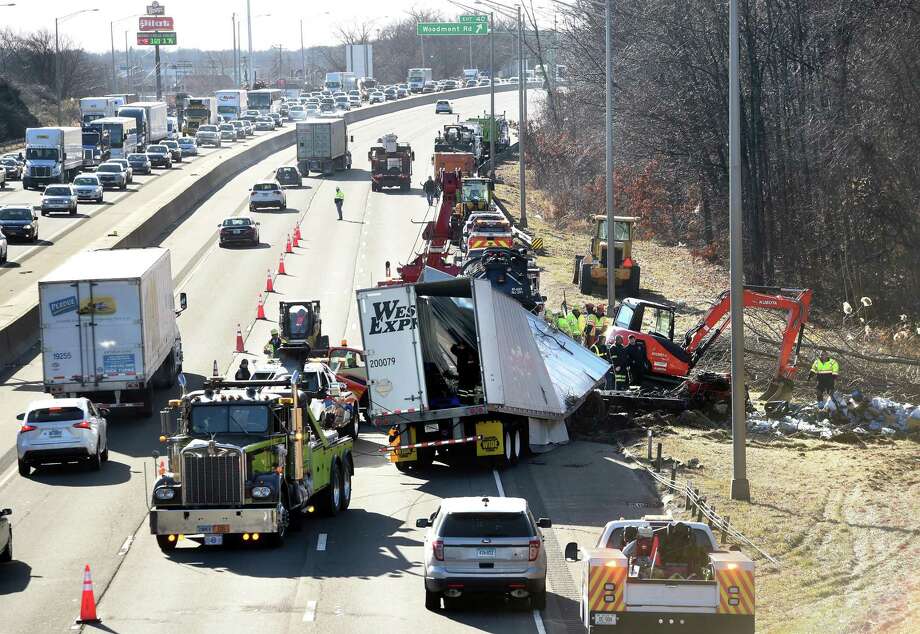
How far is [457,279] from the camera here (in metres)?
26.9

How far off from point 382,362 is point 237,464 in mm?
6929

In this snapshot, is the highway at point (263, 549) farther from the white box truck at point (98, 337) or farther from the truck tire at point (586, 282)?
the truck tire at point (586, 282)

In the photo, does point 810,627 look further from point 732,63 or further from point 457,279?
point 457,279

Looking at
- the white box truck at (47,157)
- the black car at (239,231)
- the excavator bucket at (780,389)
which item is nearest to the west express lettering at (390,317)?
the excavator bucket at (780,389)

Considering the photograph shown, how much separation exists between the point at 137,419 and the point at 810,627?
21.1 meters

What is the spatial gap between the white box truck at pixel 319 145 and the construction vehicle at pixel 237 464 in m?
64.8

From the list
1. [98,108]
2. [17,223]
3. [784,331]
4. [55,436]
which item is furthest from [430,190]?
[55,436]

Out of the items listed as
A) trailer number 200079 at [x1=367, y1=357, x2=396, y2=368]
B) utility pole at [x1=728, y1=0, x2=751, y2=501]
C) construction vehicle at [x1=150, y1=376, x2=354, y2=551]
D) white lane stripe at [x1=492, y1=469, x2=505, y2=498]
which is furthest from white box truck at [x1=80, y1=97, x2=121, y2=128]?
utility pole at [x1=728, y1=0, x2=751, y2=501]

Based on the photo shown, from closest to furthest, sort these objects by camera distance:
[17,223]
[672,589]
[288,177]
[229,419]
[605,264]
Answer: [672,589]
[229,419]
[605,264]
[17,223]
[288,177]

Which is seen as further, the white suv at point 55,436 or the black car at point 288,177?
the black car at point 288,177

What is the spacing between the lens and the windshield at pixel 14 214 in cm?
6056

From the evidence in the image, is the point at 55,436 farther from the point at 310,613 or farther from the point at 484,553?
the point at 484,553

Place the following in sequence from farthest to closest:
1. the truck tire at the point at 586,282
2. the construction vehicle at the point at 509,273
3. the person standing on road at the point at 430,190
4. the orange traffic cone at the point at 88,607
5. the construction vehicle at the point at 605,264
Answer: the person standing on road at the point at 430,190 < the truck tire at the point at 586,282 < the construction vehicle at the point at 605,264 < the construction vehicle at the point at 509,273 < the orange traffic cone at the point at 88,607

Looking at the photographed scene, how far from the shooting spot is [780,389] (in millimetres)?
32625
